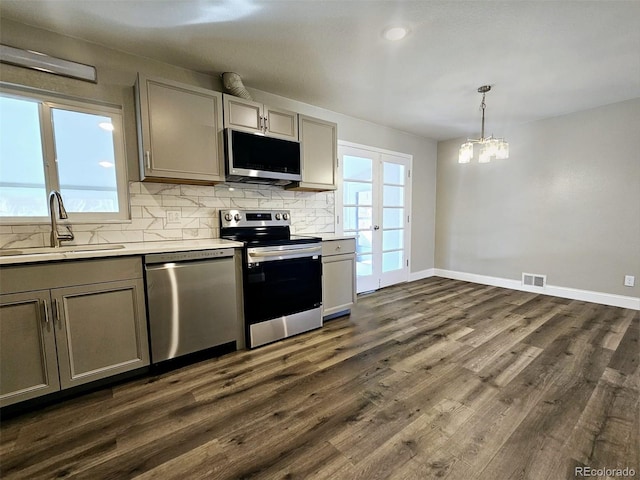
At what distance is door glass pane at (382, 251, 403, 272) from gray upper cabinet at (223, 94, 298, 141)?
2.40 meters

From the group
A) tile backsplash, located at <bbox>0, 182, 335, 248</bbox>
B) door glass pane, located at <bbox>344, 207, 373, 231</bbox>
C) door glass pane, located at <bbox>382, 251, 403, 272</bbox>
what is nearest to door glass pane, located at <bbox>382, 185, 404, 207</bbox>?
door glass pane, located at <bbox>344, 207, 373, 231</bbox>

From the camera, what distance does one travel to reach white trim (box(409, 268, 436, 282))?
15.8ft

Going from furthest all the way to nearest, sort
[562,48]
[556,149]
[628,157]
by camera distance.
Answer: [556,149] → [628,157] → [562,48]

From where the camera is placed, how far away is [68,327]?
1.72 meters

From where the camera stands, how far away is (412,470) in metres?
1.27

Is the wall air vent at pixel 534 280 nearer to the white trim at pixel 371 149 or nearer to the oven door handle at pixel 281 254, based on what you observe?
the white trim at pixel 371 149

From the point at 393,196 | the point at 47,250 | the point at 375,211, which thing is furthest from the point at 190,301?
the point at 393,196

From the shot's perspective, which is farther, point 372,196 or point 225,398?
point 372,196

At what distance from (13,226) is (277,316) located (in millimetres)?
1997

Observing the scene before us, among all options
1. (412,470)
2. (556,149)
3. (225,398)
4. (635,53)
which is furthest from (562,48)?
(225,398)

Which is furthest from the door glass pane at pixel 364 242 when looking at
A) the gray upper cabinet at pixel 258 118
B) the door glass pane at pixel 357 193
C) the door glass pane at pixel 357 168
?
the gray upper cabinet at pixel 258 118

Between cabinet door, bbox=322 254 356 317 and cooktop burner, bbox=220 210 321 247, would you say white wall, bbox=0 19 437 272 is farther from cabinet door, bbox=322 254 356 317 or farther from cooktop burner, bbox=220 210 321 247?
cabinet door, bbox=322 254 356 317

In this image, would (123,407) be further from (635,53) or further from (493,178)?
(493,178)
